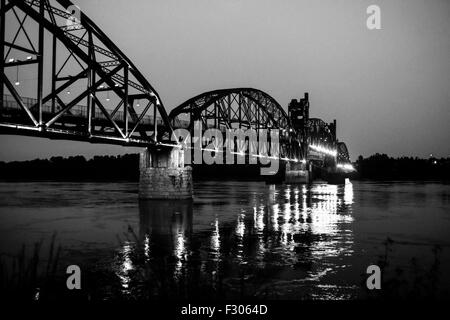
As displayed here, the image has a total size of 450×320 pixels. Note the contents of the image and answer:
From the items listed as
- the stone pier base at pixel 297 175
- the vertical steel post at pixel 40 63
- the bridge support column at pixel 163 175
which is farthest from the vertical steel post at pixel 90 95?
the stone pier base at pixel 297 175

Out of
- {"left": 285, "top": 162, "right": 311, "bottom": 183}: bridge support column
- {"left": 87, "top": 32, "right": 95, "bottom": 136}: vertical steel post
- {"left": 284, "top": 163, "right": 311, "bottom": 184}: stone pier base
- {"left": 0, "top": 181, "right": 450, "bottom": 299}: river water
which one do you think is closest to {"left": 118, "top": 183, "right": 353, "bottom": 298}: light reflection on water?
{"left": 0, "top": 181, "right": 450, "bottom": 299}: river water

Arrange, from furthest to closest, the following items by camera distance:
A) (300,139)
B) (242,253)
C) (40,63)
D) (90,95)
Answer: (300,139), (90,95), (40,63), (242,253)

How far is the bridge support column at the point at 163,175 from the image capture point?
4406cm

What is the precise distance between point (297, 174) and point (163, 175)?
83.0 metres

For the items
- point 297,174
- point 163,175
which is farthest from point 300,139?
point 163,175

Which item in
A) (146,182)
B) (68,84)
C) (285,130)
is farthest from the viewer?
(285,130)

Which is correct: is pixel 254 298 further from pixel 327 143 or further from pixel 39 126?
pixel 327 143

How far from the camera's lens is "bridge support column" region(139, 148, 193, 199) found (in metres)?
44.1

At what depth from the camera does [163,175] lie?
44.7 meters

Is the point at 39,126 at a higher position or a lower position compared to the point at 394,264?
higher

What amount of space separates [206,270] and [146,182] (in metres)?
31.9

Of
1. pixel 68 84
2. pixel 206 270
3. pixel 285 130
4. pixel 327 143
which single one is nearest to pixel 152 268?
pixel 206 270

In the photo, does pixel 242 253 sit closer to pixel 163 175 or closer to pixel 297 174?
pixel 163 175
